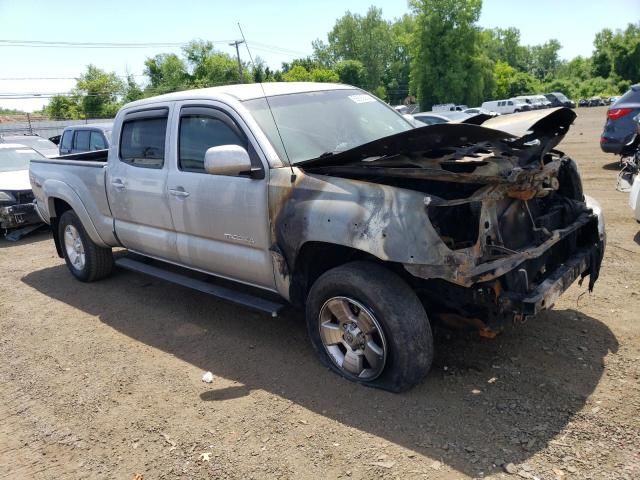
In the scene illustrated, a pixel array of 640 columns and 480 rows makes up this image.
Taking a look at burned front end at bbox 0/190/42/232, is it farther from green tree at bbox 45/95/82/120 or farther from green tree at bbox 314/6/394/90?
green tree at bbox 314/6/394/90

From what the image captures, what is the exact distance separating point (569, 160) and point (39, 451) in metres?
4.16

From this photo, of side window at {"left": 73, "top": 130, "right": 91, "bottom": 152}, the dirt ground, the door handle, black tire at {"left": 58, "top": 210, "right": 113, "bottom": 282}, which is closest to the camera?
the dirt ground

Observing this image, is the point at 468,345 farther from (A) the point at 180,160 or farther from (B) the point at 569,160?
(A) the point at 180,160

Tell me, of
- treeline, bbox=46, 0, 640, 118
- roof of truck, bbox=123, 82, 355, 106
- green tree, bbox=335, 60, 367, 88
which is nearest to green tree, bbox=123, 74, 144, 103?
treeline, bbox=46, 0, 640, 118

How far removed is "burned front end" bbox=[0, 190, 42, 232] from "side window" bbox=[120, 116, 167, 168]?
183 inches

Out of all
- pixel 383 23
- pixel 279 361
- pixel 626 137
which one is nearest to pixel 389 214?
pixel 279 361

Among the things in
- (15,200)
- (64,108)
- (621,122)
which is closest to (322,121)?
(15,200)

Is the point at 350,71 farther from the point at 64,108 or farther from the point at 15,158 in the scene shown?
the point at 15,158

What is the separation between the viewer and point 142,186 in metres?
4.84

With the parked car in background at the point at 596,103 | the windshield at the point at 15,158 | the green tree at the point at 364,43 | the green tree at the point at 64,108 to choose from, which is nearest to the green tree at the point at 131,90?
the green tree at the point at 64,108

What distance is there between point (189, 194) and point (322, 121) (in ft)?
4.01

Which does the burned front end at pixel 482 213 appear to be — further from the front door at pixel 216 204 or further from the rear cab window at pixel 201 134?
the rear cab window at pixel 201 134

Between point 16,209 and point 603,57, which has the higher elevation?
point 603,57

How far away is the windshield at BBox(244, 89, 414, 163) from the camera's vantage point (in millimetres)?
4000
